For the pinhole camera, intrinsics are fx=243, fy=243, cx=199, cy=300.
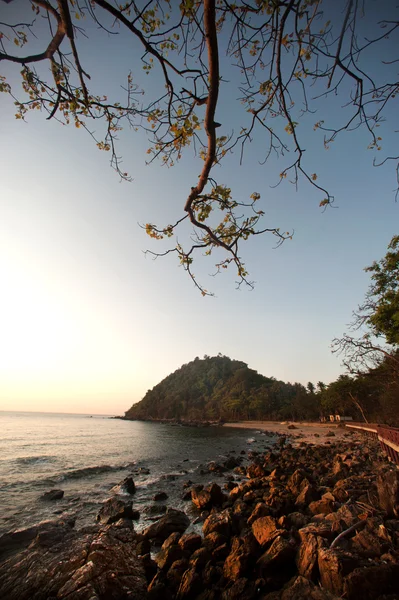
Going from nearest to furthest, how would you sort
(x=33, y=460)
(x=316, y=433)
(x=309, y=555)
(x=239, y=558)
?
(x=309, y=555), (x=239, y=558), (x=33, y=460), (x=316, y=433)

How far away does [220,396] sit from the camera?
406 ft

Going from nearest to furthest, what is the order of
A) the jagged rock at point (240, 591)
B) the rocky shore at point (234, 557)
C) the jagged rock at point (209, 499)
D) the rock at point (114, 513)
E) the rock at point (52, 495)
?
the rocky shore at point (234, 557), the jagged rock at point (240, 591), the rock at point (114, 513), the jagged rock at point (209, 499), the rock at point (52, 495)

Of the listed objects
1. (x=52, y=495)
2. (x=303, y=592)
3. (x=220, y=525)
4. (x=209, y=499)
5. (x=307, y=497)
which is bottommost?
(x=52, y=495)

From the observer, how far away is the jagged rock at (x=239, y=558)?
399 centimetres

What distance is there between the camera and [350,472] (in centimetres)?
1023

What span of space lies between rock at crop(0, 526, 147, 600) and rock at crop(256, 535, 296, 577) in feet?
6.69

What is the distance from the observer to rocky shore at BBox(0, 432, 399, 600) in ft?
10.9

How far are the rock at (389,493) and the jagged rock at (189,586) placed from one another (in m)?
4.10

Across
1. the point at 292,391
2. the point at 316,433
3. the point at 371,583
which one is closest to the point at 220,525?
the point at 371,583

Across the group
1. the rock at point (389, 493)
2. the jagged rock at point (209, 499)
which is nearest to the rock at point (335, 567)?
the rock at point (389, 493)

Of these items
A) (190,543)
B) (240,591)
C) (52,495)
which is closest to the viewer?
(240,591)

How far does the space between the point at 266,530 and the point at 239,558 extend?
4.07 ft

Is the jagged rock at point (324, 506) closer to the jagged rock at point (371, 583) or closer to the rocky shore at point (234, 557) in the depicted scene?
the rocky shore at point (234, 557)

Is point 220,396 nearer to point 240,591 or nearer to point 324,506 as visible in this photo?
point 324,506
